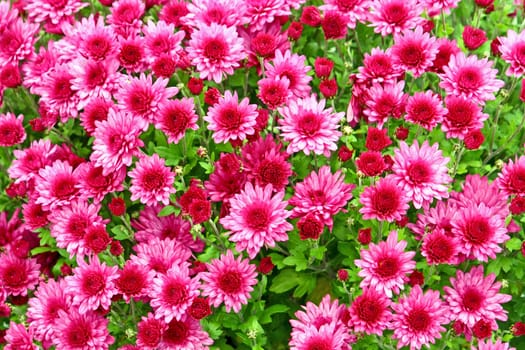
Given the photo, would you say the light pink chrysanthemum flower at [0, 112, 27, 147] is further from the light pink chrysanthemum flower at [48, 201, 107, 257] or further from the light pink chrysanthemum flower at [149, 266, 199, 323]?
the light pink chrysanthemum flower at [149, 266, 199, 323]

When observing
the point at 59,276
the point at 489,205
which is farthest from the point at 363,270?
the point at 59,276

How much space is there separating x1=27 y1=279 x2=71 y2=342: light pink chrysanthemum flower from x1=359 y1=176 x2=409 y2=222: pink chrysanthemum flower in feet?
3.87

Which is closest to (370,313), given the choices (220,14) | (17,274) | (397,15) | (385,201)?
(385,201)

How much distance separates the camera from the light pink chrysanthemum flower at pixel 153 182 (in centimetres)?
209

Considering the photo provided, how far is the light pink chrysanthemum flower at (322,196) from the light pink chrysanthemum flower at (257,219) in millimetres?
92

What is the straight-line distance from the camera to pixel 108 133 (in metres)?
2.16

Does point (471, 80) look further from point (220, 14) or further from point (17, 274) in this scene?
point (17, 274)

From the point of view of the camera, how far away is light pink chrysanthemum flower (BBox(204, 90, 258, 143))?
81.4 inches

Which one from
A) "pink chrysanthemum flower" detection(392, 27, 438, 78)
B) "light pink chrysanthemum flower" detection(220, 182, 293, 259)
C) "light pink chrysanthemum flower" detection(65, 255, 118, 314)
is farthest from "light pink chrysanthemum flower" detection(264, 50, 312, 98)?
"light pink chrysanthemum flower" detection(65, 255, 118, 314)

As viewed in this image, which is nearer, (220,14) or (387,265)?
(387,265)

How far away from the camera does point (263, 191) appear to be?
6.73 ft

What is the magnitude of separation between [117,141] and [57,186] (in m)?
0.33

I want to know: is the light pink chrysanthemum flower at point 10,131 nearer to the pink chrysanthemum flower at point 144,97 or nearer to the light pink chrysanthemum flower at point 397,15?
the pink chrysanthemum flower at point 144,97

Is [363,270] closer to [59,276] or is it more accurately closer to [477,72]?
[477,72]
